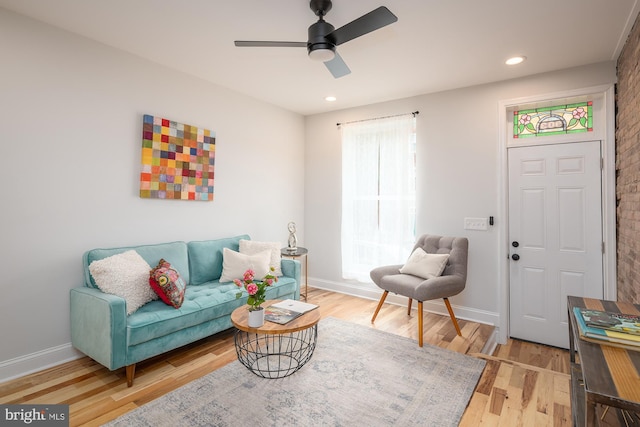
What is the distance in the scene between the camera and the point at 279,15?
2281 mm

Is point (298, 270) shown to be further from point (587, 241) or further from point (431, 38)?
point (587, 241)

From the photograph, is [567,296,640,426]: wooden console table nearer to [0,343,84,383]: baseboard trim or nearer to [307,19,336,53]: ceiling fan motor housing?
[307,19,336,53]: ceiling fan motor housing

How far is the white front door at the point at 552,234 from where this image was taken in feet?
9.73

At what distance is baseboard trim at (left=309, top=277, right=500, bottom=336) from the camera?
3.48 m

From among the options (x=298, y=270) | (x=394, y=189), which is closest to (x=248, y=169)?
(x=298, y=270)

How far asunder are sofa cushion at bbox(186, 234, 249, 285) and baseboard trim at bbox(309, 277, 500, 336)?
1869 mm

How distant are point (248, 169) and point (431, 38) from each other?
2533 mm

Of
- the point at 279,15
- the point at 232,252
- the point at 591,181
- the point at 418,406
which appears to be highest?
the point at 279,15

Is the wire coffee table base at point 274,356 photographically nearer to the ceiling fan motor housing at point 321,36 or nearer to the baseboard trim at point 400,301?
the baseboard trim at point 400,301

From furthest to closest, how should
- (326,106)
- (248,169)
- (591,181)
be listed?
(326,106) → (248,169) → (591,181)

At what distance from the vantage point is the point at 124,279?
93.6 inches

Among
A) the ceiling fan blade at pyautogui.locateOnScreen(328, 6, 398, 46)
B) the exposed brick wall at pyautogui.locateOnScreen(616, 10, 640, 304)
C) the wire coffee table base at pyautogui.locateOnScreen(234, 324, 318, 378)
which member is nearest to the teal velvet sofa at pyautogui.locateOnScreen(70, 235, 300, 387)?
the wire coffee table base at pyautogui.locateOnScreen(234, 324, 318, 378)

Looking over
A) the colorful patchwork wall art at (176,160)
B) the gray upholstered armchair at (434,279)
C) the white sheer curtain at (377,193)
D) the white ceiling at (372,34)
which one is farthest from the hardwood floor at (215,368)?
the white ceiling at (372,34)

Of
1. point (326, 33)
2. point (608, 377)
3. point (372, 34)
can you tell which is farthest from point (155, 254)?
point (608, 377)
